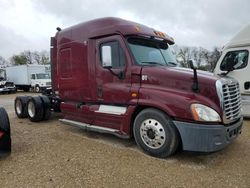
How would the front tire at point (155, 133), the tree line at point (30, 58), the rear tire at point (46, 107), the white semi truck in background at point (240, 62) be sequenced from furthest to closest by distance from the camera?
the tree line at point (30, 58) < the rear tire at point (46, 107) < the white semi truck in background at point (240, 62) < the front tire at point (155, 133)

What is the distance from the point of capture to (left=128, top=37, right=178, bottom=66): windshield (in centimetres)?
524

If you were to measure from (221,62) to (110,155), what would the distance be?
19.0 ft

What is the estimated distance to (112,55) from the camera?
17.8 ft

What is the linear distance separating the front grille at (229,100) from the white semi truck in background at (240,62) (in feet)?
11.8

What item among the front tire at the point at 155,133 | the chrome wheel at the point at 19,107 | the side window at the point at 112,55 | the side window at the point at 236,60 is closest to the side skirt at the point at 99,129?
the front tire at the point at 155,133

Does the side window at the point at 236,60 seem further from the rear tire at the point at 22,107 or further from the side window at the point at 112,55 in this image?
the rear tire at the point at 22,107

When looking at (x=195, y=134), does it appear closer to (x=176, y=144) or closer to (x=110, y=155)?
(x=176, y=144)

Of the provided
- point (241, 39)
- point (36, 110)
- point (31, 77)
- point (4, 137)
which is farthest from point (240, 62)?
point (31, 77)

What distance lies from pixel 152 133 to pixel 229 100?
4.81ft

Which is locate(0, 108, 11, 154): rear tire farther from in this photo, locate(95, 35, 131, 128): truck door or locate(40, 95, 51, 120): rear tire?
locate(40, 95, 51, 120): rear tire

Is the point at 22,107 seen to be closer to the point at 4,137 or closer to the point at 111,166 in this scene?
the point at 4,137

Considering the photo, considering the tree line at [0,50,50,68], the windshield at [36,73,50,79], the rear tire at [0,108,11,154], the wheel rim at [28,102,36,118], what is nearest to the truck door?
the rear tire at [0,108,11,154]

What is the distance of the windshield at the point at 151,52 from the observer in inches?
206

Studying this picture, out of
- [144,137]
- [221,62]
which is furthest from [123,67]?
[221,62]
